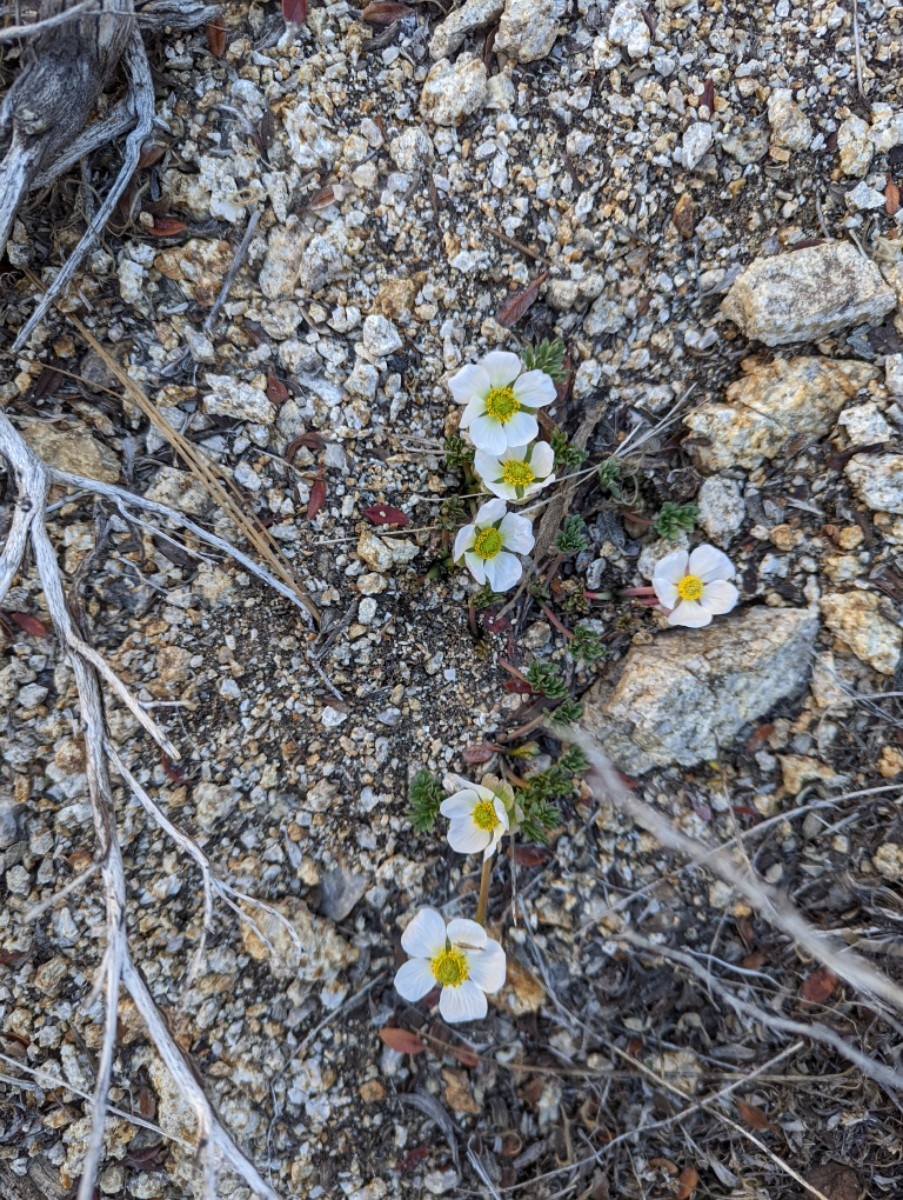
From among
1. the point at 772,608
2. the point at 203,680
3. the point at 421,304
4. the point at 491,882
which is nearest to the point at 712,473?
the point at 772,608

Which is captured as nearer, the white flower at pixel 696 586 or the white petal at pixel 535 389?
the white petal at pixel 535 389

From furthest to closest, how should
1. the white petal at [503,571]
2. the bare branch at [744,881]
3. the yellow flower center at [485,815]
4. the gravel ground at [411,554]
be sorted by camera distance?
the white petal at [503,571] < the yellow flower center at [485,815] < the gravel ground at [411,554] < the bare branch at [744,881]

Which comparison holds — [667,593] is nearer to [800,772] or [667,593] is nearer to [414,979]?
[800,772]

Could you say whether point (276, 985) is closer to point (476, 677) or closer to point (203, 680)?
point (203, 680)

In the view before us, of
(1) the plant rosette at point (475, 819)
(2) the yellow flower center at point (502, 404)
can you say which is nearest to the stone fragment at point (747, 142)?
(2) the yellow flower center at point (502, 404)

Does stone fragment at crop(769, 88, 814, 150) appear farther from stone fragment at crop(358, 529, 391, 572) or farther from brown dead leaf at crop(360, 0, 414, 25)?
stone fragment at crop(358, 529, 391, 572)

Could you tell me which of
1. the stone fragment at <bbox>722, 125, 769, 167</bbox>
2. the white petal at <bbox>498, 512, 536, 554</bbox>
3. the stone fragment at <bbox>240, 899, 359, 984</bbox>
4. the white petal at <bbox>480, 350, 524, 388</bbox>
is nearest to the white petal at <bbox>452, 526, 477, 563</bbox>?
the white petal at <bbox>498, 512, 536, 554</bbox>

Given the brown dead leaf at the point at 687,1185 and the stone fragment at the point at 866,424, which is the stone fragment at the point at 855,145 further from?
the brown dead leaf at the point at 687,1185

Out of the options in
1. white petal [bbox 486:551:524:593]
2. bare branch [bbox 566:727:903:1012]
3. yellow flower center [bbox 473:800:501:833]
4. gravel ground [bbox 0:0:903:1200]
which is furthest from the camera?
white petal [bbox 486:551:524:593]
